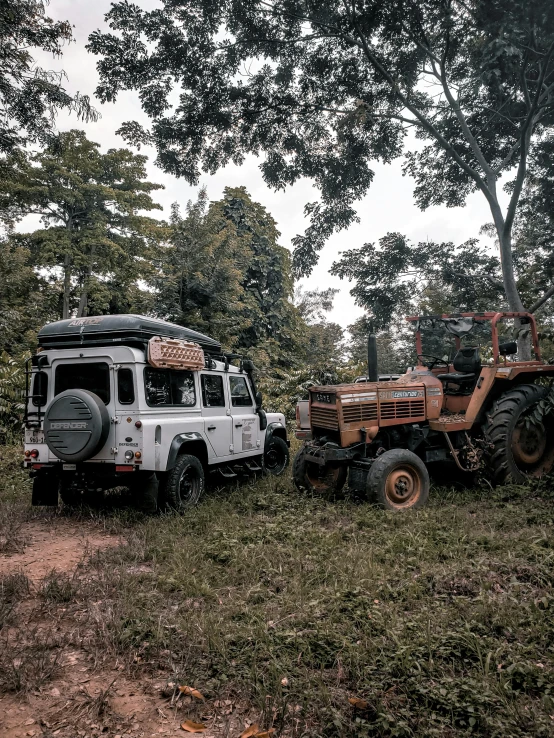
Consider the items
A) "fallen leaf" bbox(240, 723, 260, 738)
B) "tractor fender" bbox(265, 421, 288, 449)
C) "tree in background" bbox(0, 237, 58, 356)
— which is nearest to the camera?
"fallen leaf" bbox(240, 723, 260, 738)

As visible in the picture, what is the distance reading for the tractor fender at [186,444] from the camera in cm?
676

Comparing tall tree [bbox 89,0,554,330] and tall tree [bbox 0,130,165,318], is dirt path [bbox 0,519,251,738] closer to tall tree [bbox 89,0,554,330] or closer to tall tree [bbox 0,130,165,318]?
tall tree [bbox 89,0,554,330]

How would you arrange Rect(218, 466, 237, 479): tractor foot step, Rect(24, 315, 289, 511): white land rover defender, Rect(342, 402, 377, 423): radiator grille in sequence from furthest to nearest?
1. Rect(218, 466, 237, 479): tractor foot step
2. Rect(342, 402, 377, 423): radiator grille
3. Rect(24, 315, 289, 511): white land rover defender

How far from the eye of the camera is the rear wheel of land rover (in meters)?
6.75

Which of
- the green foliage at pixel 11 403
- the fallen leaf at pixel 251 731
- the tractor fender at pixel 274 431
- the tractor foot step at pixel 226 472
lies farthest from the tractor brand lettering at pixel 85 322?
the green foliage at pixel 11 403

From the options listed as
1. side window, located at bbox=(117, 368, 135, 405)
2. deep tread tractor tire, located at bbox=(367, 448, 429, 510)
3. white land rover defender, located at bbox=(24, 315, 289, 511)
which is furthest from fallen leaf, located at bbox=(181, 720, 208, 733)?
side window, located at bbox=(117, 368, 135, 405)

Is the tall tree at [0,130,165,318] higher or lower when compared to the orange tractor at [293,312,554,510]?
higher

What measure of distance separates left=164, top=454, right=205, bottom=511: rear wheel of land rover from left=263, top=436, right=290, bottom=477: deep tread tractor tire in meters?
2.45

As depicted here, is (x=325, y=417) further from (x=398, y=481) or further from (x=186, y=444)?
(x=186, y=444)

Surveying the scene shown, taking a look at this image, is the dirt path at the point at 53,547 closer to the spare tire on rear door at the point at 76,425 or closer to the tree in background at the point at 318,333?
the spare tire on rear door at the point at 76,425

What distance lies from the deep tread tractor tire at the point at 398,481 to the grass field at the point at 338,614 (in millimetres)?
285

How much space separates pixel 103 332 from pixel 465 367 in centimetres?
556

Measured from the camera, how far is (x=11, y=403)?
41.2 ft

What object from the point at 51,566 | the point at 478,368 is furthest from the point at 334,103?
the point at 51,566
